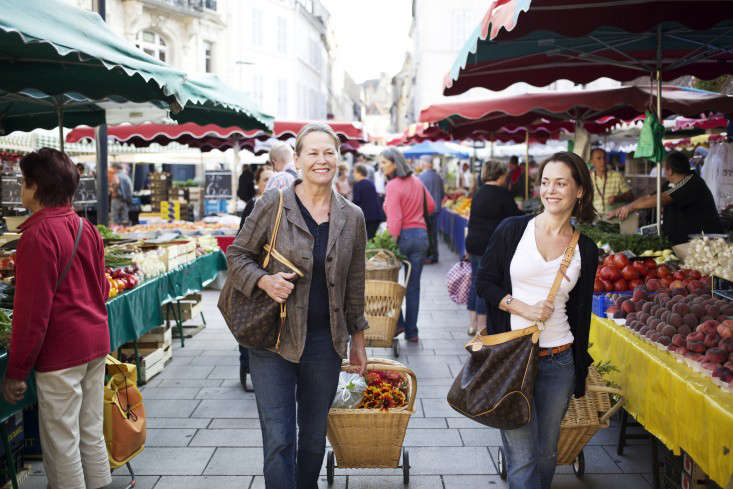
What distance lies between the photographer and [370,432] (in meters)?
3.99

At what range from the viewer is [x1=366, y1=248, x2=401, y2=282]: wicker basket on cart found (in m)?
6.93

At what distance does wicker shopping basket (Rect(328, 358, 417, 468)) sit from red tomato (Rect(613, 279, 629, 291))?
207 centimetres

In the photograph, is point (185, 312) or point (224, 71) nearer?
point (185, 312)

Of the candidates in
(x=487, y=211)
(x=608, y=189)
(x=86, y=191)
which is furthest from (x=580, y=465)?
(x=86, y=191)

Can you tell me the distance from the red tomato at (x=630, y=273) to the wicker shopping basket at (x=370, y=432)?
218 centimetres

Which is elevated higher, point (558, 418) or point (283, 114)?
point (283, 114)

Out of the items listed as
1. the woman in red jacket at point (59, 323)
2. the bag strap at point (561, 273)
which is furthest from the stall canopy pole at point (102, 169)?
the bag strap at point (561, 273)

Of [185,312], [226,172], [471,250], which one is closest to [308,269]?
[471,250]

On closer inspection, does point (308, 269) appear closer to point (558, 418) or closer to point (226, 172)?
point (558, 418)

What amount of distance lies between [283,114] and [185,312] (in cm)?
3596

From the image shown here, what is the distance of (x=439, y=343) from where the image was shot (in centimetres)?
778

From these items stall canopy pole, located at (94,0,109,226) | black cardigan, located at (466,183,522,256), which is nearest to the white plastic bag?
black cardigan, located at (466,183,522,256)

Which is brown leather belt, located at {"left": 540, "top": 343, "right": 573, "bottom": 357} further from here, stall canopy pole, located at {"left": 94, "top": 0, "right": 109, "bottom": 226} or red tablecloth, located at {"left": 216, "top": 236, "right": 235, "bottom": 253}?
red tablecloth, located at {"left": 216, "top": 236, "right": 235, "bottom": 253}

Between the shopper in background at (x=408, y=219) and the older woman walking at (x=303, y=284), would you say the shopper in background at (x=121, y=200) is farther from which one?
the older woman walking at (x=303, y=284)
